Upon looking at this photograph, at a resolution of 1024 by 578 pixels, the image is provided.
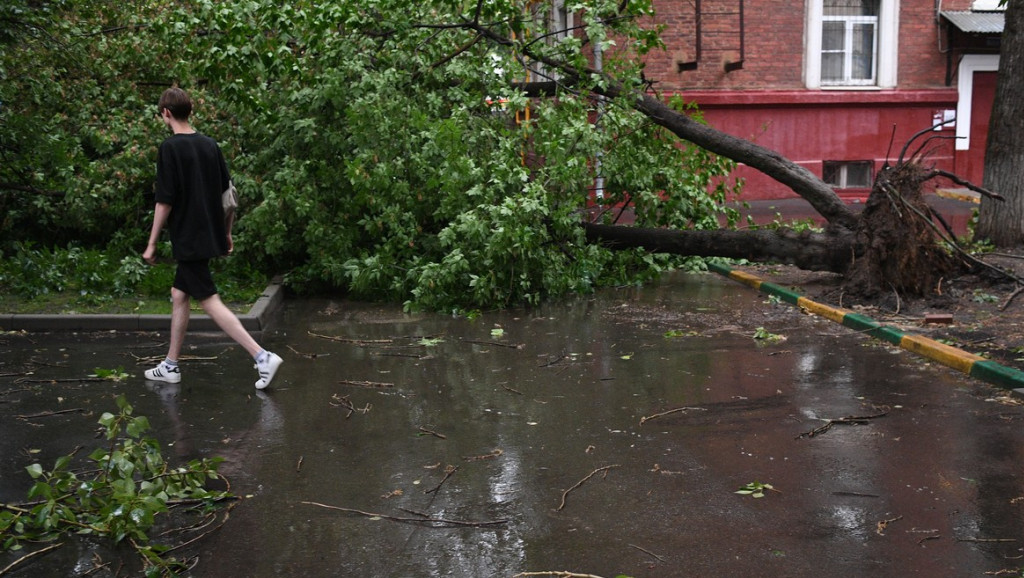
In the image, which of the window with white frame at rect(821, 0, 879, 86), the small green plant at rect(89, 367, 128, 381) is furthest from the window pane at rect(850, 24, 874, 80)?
the small green plant at rect(89, 367, 128, 381)

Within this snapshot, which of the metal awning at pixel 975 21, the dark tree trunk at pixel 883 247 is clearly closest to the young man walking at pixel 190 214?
the dark tree trunk at pixel 883 247

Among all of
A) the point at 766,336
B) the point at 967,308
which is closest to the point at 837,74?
the point at 967,308

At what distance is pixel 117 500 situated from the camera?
402 centimetres

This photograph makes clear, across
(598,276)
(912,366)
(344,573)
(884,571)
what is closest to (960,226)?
(598,276)

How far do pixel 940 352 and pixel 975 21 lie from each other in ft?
45.8

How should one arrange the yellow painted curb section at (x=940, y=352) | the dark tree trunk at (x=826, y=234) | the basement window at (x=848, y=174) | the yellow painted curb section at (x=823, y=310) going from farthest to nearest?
the basement window at (x=848, y=174) < the dark tree trunk at (x=826, y=234) < the yellow painted curb section at (x=823, y=310) < the yellow painted curb section at (x=940, y=352)

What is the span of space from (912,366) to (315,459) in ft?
14.4

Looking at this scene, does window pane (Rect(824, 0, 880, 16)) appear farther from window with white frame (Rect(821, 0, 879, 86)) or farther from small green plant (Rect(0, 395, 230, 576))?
small green plant (Rect(0, 395, 230, 576))

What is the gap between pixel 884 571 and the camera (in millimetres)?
3641

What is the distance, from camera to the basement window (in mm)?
19328

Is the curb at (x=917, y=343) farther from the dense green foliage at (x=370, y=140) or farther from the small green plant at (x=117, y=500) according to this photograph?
the small green plant at (x=117, y=500)

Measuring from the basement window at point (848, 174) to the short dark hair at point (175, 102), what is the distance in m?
15.2

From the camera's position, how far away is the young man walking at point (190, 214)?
645cm

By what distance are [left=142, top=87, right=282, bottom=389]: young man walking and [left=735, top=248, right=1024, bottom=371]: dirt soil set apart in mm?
5158
